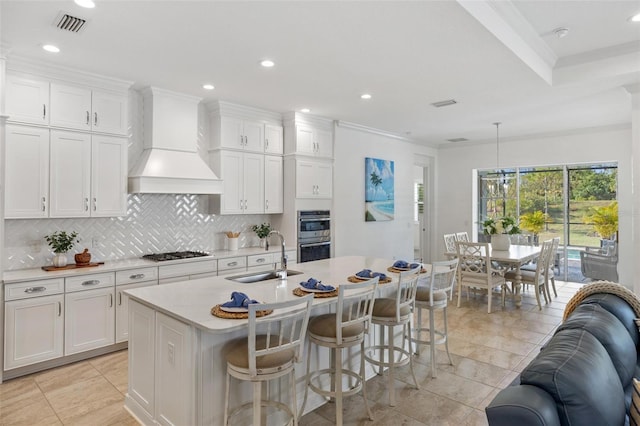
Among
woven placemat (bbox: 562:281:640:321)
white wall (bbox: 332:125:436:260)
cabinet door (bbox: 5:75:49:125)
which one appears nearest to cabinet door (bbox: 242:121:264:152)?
white wall (bbox: 332:125:436:260)

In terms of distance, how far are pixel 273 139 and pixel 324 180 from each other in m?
1.01

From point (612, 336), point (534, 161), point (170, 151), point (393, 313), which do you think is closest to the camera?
point (612, 336)

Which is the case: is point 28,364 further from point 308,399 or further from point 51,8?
point 51,8

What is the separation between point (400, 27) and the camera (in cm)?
280

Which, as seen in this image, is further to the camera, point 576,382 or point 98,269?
point 98,269

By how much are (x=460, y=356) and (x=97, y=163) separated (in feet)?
13.8

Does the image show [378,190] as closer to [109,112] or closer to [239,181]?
[239,181]

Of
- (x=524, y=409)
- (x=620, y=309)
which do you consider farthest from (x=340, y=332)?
(x=620, y=309)

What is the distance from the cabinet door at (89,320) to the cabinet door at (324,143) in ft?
11.1

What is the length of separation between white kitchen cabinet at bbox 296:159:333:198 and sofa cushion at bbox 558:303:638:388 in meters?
3.88

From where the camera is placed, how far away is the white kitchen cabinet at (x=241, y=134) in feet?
16.0

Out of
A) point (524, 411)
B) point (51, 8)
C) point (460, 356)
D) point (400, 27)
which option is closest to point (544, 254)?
point (460, 356)

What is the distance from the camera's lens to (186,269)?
424 cm

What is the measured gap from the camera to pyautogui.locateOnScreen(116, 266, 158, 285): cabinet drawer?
378 cm
